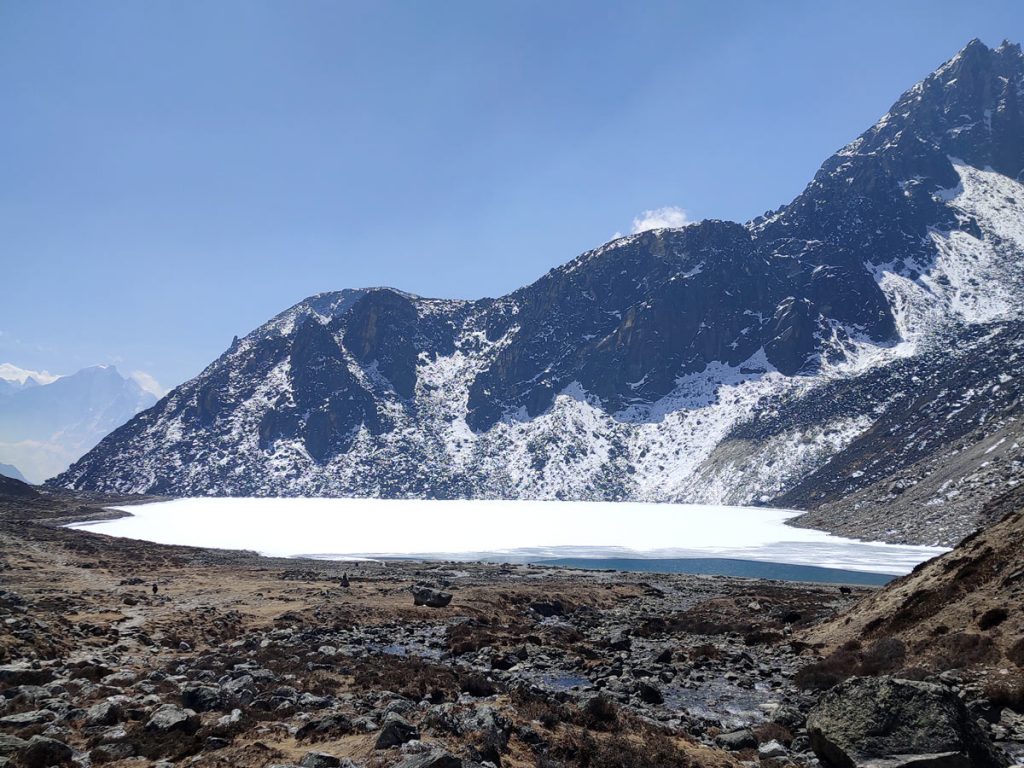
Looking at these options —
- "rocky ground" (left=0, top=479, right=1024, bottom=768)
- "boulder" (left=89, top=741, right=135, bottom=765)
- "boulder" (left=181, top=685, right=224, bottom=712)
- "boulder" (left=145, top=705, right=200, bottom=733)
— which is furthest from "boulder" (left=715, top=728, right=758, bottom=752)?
"boulder" (left=89, top=741, right=135, bottom=765)

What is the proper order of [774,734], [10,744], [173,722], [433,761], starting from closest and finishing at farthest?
[433,761] < [10,744] < [173,722] < [774,734]

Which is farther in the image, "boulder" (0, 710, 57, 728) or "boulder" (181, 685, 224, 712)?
"boulder" (181, 685, 224, 712)

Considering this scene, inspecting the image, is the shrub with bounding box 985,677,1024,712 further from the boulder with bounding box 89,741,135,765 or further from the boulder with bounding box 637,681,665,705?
the boulder with bounding box 89,741,135,765

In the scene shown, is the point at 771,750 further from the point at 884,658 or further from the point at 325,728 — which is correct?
the point at 325,728

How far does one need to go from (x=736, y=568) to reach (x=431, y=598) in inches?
2122

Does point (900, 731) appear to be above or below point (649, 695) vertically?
above

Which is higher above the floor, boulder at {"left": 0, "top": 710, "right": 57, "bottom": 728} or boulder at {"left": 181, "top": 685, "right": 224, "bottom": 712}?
boulder at {"left": 0, "top": 710, "right": 57, "bottom": 728}

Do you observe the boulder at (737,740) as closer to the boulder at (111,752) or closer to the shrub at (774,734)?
the shrub at (774,734)

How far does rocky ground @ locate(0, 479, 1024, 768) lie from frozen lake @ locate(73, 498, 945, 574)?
44.5 meters

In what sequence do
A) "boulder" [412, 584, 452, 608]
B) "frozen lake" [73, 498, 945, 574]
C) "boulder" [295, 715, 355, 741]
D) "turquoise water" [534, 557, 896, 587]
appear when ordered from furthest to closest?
"frozen lake" [73, 498, 945, 574] < "turquoise water" [534, 557, 896, 587] < "boulder" [412, 584, 452, 608] < "boulder" [295, 715, 355, 741]

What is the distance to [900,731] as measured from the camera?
13.7 m

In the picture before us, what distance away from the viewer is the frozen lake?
98.1 meters

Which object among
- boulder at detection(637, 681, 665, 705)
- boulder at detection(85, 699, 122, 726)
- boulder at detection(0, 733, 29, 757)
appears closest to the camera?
boulder at detection(0, 733, 29, 757)

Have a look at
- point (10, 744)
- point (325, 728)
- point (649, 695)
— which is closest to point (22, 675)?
point (10, 744)
